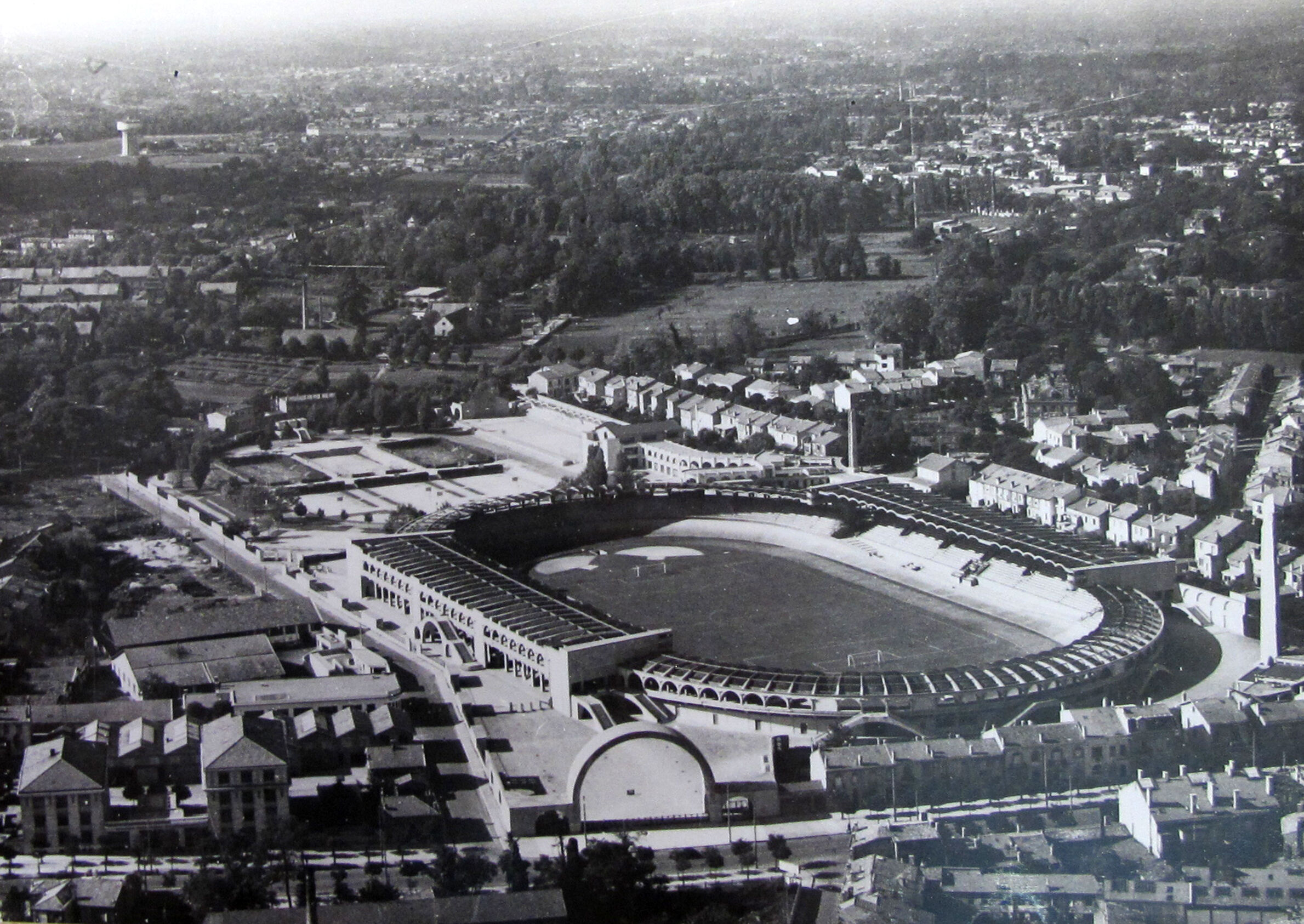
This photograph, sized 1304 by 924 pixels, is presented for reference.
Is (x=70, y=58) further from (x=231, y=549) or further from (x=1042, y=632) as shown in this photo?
(x=1042, y=632)

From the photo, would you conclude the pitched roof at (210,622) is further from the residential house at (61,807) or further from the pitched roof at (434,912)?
the pitched roof at (434,912)

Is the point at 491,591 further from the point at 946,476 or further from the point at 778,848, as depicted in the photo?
the point at 946,476

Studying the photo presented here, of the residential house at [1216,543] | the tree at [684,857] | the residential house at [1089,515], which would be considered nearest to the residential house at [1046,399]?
the residential house at [1089,515]

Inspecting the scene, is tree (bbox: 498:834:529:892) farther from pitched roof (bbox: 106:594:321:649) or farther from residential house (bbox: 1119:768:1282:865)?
pitched roof (bbox: 106:594:321:649)

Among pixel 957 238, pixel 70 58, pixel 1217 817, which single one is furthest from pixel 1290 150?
pixel 1217 817

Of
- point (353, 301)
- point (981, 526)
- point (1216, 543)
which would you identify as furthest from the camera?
point (353, 301)

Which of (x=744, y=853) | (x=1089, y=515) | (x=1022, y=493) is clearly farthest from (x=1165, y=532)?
(x=744, y=853)
